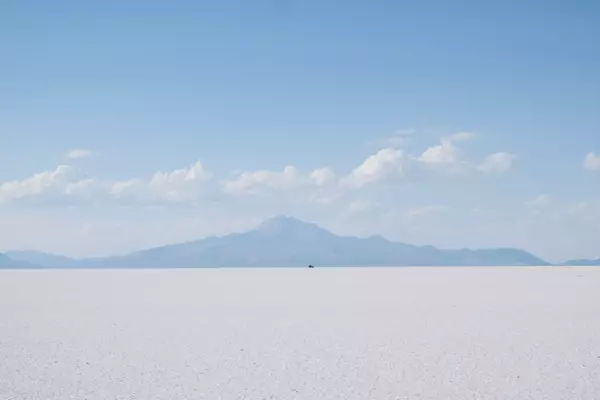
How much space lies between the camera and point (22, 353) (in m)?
10.2

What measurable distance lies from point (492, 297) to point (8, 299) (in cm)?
1624

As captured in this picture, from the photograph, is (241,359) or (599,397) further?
(241,359)

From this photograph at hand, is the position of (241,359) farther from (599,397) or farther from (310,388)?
(599,397)

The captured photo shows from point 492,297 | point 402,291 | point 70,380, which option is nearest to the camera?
point 70,380

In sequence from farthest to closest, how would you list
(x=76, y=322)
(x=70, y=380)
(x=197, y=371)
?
(x=76, y=322)
(x=197, y=371)
(x=70, y=380)

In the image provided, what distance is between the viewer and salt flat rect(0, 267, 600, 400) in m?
7.86

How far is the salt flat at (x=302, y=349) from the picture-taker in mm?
7859

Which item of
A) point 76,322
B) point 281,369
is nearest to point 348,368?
point 281,369

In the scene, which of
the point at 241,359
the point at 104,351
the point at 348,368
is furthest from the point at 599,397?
the point at 104,351

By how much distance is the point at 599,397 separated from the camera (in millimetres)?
7410

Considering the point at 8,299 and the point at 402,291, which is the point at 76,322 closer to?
the point at 8,299

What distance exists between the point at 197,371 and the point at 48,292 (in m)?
17.1

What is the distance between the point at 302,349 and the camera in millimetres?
10562

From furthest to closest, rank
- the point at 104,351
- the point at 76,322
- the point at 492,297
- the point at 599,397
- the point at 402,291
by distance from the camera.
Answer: the point at 402,291
the point at 492,297
the point at 76,322
the point at 104,351
the point at 599,397
